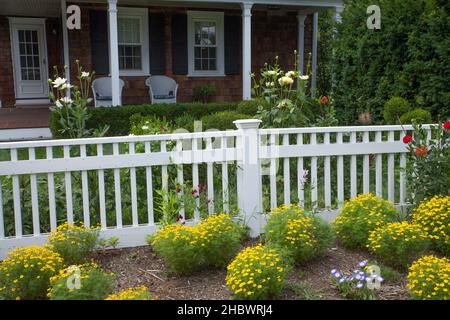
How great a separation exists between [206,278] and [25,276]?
1196mm

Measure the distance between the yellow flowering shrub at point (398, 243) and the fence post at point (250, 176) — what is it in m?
1.02

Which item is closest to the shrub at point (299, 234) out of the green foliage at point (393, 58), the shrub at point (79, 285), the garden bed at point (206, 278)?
the garden bed at point (206, 278)

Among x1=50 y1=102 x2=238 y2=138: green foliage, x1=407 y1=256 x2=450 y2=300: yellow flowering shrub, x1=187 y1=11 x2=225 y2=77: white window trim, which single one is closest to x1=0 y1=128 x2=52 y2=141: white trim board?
x1=50 y1=102 x2=238 y2=138: green foliage

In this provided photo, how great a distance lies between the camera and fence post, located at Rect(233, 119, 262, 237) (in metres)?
4.42

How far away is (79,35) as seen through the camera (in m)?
12.5

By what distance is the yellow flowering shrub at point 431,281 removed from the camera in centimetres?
313

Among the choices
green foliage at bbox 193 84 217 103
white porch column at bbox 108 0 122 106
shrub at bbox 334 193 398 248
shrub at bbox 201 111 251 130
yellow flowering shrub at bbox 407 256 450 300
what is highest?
white porch column at bbox 108 0 122 106

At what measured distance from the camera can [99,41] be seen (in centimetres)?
1261

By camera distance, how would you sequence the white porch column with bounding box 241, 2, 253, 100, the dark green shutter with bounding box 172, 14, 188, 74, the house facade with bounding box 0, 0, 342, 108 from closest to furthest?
the white porch column with bounding box 241, 2, 253, 100
the house facade with bounding box 0, 0, 342, 108
the dark green shutter with bounding box 172, 14, 188, 74

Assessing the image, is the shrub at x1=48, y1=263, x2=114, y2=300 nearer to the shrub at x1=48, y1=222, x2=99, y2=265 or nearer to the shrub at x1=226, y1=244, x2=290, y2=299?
the shrub at x1=48, y1=222, x2=99, y2=265

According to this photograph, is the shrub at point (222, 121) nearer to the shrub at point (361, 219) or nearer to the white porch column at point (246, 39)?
the shrub at point (361, 219)

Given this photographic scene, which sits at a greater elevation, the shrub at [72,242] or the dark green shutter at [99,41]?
the dark green shutter at [99,41]

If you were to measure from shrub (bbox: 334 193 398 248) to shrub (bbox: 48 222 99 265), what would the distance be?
6.35 feet

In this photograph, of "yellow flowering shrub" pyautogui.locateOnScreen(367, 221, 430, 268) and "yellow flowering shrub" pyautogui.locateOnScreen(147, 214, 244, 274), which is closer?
"yellow flowering shrub" pyautogui.locateOnScreen(147, 214, 244, 274)
